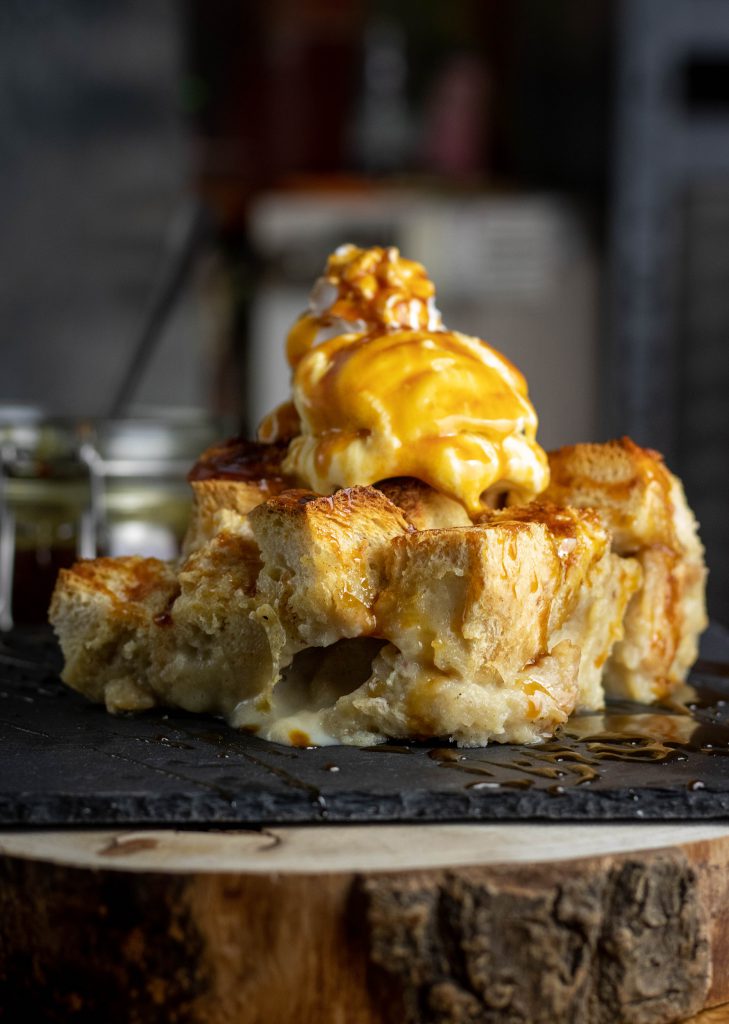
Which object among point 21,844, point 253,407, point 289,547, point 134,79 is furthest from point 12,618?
point 134,79

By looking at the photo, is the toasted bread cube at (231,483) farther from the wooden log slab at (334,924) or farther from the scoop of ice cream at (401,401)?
the wooden log slab at (334,924)

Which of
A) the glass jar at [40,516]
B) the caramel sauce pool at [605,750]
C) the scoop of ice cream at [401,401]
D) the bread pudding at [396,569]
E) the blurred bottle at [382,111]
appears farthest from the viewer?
the blurred bottle at [382,111]

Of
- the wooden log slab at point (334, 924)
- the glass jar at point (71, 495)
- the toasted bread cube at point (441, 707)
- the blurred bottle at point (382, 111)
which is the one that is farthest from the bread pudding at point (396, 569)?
the blurred bottle at point (382, 111)

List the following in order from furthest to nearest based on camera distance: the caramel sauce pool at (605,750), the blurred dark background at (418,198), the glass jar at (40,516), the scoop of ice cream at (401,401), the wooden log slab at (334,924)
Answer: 1. the blurred dark background at (418,198)
2. the glass jar at (40,516)
3. the scoop of ice cream at (401,401)
4. the caramel sauce pool at (605,750)
5. the wooden log slab at (334,924)

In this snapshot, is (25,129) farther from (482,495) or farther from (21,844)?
(21,844)

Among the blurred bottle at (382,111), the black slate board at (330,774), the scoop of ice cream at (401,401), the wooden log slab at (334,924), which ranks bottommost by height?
the wooden log slab at (334,924)

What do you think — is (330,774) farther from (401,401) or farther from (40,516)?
(40,516)

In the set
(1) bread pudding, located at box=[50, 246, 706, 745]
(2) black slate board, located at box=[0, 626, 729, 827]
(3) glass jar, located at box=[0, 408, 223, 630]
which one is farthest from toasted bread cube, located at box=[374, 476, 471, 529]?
(3) glass jar, located at box=[0, 408, 223, 630]
